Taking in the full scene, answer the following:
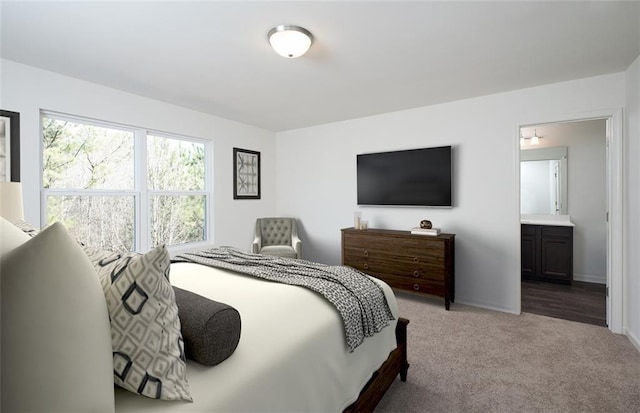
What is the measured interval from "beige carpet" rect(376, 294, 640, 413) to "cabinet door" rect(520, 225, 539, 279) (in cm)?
152

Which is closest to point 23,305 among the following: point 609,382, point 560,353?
point 609,382

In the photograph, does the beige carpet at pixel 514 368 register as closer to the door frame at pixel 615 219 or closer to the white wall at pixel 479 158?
the door frame at pixel 615 219

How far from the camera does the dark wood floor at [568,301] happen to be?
3064 millimetres

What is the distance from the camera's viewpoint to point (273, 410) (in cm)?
104

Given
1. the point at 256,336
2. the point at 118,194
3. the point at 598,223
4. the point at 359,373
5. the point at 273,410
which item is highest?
the point at 118,194

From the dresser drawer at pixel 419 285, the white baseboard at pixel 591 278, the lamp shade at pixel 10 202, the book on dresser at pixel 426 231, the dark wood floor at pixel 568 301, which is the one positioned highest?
the lamp shade at pixel 10 202

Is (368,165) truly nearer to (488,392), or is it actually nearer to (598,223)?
(488,392)

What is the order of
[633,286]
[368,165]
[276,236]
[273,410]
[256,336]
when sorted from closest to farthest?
[273,410] < [256,336] < [633,286] < [368,165] < [276,236]

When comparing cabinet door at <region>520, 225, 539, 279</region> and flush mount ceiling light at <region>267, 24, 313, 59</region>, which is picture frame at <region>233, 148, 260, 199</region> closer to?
flush mount ceiling light at <region>267, 24, 313, 59</region>

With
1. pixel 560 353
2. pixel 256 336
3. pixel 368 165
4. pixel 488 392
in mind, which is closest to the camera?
pixel 256 336

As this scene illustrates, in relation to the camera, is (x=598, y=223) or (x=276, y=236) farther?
(x=276, y=236)

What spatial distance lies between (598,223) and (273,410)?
5.16m

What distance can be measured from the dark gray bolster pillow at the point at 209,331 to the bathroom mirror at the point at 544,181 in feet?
17.0

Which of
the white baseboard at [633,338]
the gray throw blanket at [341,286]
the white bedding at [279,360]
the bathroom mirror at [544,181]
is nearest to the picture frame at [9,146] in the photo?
the gray throw blanket at [341,286]
